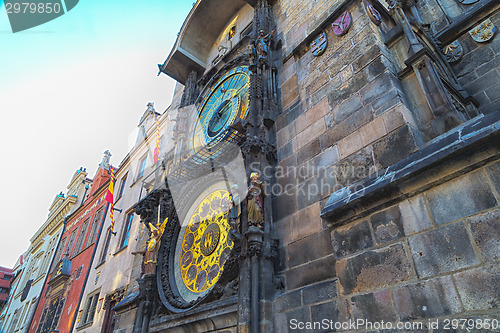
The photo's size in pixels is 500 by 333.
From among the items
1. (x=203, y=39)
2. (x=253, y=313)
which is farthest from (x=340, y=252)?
(x=203, y=39)

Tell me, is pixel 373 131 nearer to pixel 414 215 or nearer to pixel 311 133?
pixel 311 133


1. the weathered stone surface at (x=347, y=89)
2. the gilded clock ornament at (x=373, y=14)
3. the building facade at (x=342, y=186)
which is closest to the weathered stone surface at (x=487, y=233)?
the building facade at (x=342, y=186)

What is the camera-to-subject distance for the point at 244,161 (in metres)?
5.38

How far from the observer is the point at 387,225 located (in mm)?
2875

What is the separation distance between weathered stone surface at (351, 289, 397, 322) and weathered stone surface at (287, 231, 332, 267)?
83 cm

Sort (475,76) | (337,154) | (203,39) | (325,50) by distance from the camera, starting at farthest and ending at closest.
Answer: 1. (203,39)
2. (325,50)
3. (475,76)
4. (337,154)

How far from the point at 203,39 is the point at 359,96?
8.38 meters

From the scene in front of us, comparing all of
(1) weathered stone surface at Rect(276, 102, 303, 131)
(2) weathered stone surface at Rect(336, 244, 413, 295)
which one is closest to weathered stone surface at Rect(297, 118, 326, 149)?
(1) weathered stone surface at Rect(276, 102, 303, 131)

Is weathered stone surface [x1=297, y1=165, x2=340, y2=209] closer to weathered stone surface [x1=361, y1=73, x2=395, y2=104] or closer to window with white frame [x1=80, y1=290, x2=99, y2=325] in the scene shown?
weathered stone surface [x1=361, y1=73, x2=395, y2=104]

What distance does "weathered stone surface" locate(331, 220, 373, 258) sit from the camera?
9.81ft

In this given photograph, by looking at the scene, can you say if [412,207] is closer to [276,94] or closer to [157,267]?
[276,94]

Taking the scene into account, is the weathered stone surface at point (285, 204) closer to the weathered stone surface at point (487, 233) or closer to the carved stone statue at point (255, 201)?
the carved stone statue at point (255, 201)

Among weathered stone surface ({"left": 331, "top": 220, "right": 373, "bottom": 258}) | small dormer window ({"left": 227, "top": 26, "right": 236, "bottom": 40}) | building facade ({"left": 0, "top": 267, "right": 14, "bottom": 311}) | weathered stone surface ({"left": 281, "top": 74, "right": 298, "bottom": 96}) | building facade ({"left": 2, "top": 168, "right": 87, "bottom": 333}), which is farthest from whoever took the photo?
building facade ({"left": 0, "top": 267, "right": 14, "bottom": 311})

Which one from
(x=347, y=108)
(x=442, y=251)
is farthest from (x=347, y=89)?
(x=442, y=251)
